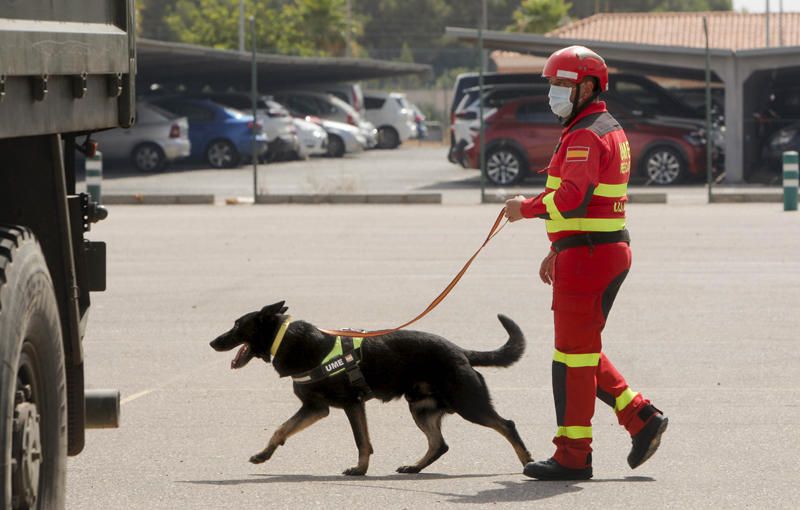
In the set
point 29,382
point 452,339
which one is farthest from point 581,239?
point 452,339

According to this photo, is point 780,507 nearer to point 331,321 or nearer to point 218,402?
point 218,402

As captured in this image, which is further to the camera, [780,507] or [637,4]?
[637,4]

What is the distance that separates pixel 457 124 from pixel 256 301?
1835 cm

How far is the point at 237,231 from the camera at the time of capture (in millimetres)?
19641

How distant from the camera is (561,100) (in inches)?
255

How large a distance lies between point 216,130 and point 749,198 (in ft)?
48.1

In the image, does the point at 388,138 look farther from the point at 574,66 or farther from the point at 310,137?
the point at 574,66

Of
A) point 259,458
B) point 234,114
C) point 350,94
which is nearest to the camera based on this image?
point 259,458

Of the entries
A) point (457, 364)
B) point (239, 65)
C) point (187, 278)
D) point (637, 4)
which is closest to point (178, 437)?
point (457, 364)

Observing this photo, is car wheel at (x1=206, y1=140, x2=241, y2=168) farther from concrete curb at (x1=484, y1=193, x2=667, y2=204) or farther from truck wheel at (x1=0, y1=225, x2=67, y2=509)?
truck wheel at (x1=0, y1=225, x2=67, y2=509)

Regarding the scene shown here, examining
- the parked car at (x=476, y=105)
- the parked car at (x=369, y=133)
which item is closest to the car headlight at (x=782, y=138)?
the parked car at (x=476, y=105)

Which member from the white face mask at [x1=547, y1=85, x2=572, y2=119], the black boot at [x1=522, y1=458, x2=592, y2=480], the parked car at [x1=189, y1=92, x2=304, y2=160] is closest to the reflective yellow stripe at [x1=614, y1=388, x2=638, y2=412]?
the black boot at [x1=522, y1=458, x2=592, y2=480]

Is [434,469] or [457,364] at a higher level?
[457,364]

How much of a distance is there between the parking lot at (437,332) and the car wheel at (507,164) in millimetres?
6286
